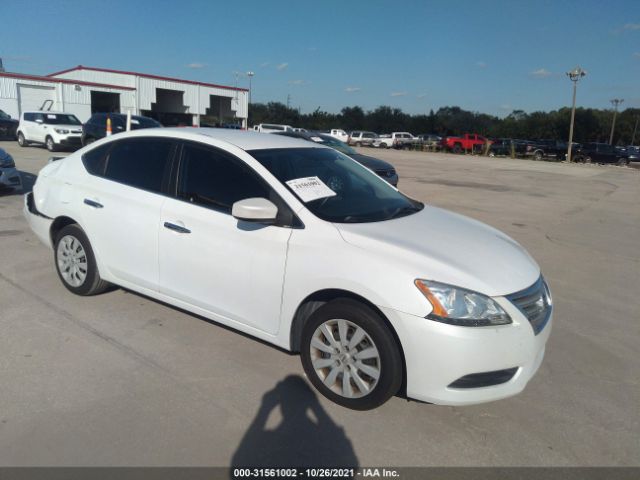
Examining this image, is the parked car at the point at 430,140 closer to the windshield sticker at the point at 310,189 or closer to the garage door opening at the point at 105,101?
the garage door opening at the point at 105,101

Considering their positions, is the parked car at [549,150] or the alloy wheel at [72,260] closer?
the alloy wheel at [72,260]

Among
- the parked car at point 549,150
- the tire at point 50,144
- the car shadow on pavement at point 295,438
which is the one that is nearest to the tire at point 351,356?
the car shadow on pavement at point 295,438

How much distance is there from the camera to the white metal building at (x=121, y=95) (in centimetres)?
3459

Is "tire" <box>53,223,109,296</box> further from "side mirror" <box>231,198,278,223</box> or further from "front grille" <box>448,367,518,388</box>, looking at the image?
"front grille" <box>448,367,518,388</box>

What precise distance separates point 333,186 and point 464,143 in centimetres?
4442

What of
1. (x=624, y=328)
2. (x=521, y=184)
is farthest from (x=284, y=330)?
(x=521, y=184)

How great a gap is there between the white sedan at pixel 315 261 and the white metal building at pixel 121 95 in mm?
32078

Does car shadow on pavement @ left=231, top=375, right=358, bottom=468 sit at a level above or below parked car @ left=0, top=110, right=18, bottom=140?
below

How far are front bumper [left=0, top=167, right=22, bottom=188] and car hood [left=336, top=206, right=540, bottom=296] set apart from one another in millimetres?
9109

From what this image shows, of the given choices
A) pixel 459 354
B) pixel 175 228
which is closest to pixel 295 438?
pixel 459 354

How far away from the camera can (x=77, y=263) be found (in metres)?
4.62

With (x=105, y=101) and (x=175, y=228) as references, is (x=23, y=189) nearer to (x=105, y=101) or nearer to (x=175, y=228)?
(x=175, y=228)

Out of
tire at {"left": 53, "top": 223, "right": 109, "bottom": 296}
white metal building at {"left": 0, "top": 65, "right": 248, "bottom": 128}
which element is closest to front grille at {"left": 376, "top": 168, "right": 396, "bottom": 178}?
tire at {"left": 53, "top": 223, "right": 109, "bottom": 296}

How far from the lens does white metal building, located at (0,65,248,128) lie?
3459 centimetres
